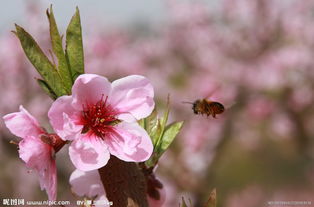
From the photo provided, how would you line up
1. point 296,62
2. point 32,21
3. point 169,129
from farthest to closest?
1. point 296,62
2. point 32,21
3. point 169,129

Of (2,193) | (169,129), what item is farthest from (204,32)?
(169,129)

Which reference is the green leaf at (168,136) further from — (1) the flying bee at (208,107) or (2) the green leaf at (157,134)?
(1) the flying bee at (208,107)

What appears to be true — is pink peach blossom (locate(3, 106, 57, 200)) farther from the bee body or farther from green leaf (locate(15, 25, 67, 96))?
the bee body

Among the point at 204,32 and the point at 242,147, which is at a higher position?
the point at 204,32

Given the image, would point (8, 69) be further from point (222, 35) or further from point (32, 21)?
point (222, 35)

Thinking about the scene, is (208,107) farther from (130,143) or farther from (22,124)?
(22,124)

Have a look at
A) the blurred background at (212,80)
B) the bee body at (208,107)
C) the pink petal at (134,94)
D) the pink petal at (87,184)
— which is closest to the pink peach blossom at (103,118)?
the pink petal at (134,94)

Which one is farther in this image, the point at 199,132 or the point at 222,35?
the point at 222,35
